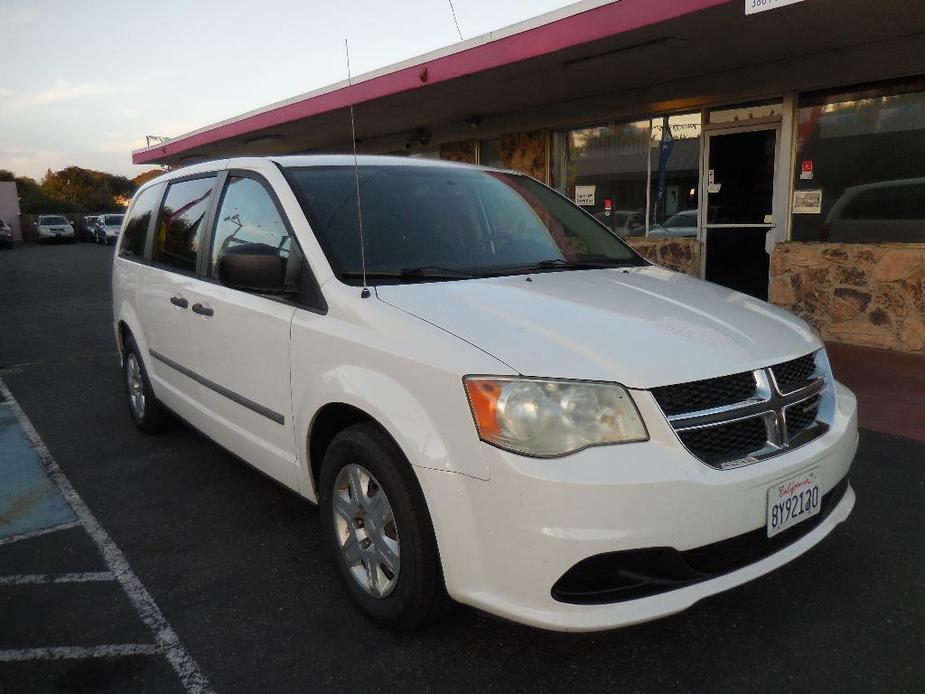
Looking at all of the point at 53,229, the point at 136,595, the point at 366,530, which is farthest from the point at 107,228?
the point at 366,530

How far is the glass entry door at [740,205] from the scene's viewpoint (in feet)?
28.0

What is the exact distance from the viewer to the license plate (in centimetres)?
234

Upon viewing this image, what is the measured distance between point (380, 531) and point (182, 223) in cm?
256

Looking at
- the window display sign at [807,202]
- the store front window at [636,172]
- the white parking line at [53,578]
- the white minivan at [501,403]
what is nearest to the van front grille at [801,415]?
the white minivan at [501,403]

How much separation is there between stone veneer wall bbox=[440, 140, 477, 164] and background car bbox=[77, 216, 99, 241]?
115 feet

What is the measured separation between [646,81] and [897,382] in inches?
192

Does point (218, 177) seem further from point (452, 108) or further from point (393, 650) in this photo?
point (452, 108)

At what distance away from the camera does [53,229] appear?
42.8 meters

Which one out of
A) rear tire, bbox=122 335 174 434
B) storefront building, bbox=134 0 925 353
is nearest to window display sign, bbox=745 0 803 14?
storefront building, bbox=134 0 925 353

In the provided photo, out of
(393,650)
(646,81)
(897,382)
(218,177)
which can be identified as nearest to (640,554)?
(393,650)

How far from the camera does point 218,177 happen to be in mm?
3895

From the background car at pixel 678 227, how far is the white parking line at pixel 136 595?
7636 millimetres

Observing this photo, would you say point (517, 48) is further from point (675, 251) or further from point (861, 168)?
point (861, 168)

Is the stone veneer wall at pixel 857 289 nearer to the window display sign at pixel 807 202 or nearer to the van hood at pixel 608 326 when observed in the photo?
the window display sign at pixel 807 202
